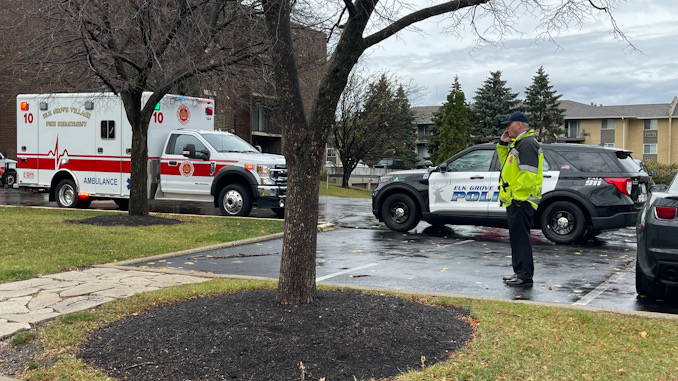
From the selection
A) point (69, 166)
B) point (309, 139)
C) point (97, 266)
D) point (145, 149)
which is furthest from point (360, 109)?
point (309, 139)

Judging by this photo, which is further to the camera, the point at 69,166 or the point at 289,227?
the point at 69,166

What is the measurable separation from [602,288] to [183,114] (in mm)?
12009

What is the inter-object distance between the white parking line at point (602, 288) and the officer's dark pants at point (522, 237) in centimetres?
76

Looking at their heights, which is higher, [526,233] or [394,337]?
[526,233]

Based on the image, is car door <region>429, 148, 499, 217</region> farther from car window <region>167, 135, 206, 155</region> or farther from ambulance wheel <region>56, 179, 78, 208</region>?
ambulance wheel <region>56, 179, 78, 208</region>

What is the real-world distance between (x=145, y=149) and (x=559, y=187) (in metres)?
8.10

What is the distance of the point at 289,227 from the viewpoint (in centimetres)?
557

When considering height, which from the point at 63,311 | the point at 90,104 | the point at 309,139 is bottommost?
the point at 63,311

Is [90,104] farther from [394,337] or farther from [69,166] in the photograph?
[394,337]

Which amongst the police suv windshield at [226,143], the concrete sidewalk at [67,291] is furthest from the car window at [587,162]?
the police suv windshield at [226,143]

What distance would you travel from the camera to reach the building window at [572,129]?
2965 inches

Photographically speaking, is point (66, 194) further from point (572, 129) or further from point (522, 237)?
point (572, 129)

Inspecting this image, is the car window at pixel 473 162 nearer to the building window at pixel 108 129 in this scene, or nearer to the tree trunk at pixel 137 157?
the tree trunk at pixel 137 157

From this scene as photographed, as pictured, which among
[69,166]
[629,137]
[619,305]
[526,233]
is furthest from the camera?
[629,137]
